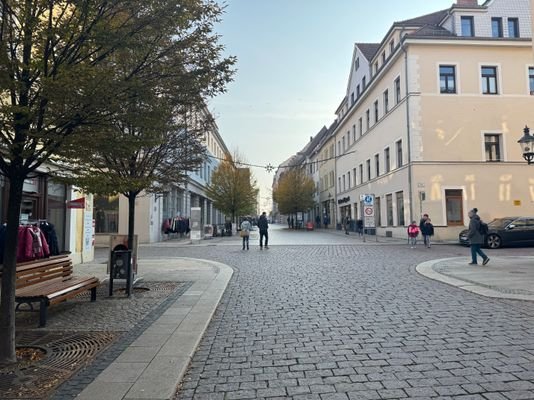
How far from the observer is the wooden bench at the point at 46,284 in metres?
5.81

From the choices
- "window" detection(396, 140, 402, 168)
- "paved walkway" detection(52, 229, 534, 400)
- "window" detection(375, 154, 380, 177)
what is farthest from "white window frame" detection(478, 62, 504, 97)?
"paved walkway" detection(52, 229, 534, 400)

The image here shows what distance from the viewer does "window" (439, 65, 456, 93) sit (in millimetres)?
26641

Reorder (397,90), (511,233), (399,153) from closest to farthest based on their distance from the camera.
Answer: (511,233) → (399,153) → (397,90)

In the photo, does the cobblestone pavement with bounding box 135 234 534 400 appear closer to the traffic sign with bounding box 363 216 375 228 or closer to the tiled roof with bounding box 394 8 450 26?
the traffic sign with bounding box 363 216 375 228

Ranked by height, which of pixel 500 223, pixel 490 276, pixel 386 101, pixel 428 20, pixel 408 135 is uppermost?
pixel 428 20

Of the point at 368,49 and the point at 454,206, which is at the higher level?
the point at 368,49

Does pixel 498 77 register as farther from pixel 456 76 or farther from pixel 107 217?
pixel 107 217

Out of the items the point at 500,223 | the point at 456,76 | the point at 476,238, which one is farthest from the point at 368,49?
the point at 476,238

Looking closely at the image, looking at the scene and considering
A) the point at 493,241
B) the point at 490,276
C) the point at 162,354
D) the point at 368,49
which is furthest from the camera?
the point at 368,49

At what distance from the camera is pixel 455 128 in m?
26.3

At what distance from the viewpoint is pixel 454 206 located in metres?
25.8

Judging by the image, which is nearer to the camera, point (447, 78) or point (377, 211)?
point (447, 78)

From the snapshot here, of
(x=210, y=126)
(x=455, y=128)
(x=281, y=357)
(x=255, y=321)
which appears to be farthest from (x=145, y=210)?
(x=281, y=357)

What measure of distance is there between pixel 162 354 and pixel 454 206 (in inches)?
969
